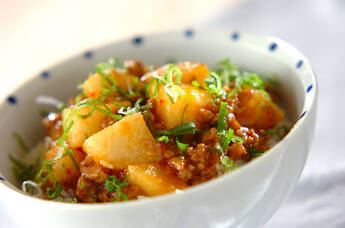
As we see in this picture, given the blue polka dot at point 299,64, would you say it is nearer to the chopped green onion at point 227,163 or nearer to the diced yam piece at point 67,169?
the chopped green onion at point 227,163

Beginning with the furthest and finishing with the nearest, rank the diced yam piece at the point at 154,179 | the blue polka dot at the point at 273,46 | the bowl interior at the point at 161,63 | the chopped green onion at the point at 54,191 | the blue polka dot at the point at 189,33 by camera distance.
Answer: the blue polka dot at the point at 189,33, the blue polka dot at the point at 273,46, the bowl interior at the point at 161,63, the chopped green onion at the point at 54,191, the diced yam piece at the point at 154,179

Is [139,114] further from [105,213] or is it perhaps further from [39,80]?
[39,80]

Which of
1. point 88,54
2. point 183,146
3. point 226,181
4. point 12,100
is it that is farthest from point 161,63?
point 226,181

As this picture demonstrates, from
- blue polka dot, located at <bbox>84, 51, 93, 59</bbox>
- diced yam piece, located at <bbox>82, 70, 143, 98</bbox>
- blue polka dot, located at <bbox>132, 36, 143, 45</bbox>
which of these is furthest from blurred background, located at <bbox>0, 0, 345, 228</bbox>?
diced yam piece, located at <bbox>82, 70, 143, 98</bbox>

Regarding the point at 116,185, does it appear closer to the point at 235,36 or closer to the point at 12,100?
the point at 12,100

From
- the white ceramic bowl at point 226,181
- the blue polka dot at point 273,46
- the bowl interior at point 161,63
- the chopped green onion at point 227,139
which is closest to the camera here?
the white ceramic bowl at point 226,181

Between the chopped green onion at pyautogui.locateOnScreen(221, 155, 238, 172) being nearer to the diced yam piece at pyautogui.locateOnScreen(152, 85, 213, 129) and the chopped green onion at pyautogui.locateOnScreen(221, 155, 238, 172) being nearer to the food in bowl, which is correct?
the food in bowl

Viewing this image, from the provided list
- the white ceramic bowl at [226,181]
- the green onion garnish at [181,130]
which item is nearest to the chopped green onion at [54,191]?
the white ceramic bowl at [226,181]

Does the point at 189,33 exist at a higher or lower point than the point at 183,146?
higher
